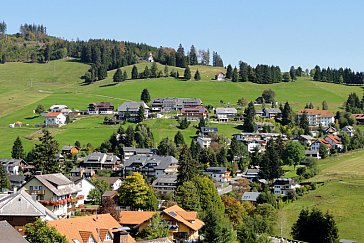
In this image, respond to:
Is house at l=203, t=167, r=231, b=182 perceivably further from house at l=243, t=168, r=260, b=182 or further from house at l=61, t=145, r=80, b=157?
house at l=61, t=145, r=80, b=157

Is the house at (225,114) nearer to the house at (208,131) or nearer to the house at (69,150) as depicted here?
the house at (208,131)

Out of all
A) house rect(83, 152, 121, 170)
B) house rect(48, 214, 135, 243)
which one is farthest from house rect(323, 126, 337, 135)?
house rect(48, 214, 135, 243)

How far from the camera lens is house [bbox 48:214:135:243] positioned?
40.6 metres

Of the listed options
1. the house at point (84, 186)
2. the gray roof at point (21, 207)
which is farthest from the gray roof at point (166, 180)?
the gray roof at point (21, 207)

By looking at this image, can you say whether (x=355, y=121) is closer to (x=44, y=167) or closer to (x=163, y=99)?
(x=163, y=99)

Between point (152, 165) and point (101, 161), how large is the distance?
9.13 meters

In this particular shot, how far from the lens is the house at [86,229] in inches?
1598

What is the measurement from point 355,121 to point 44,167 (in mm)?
90865

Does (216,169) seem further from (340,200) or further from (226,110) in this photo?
(226,110)

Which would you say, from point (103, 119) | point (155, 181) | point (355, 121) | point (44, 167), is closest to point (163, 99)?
point (103, 119)

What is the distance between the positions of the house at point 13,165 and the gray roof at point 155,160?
57.8 feet

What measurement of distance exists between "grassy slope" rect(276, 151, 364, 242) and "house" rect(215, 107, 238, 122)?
136 feet

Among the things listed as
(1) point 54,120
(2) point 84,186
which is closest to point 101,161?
(2) point 84,186

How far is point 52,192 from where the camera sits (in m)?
53.9
